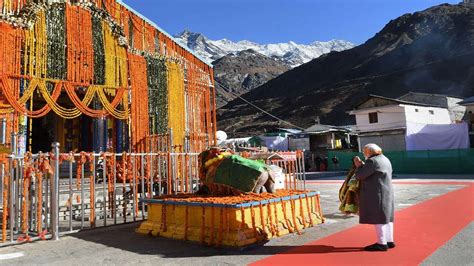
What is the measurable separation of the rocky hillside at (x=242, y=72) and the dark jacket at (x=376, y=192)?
116 metres

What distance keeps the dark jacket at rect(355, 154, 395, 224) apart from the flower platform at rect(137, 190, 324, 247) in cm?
160

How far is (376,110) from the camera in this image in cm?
3591

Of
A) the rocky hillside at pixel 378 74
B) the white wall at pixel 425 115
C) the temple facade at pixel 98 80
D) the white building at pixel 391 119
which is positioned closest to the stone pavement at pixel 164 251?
the temple facade at pixel 98 80

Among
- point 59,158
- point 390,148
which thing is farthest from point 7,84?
point 390,148

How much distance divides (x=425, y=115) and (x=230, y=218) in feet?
117

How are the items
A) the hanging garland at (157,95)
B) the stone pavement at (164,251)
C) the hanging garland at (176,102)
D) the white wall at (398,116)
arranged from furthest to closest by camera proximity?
the white wall at (398,116) < the hanging garland at (176,102) < the hanging garland at (157,95) < the stone pavement at (164,251)

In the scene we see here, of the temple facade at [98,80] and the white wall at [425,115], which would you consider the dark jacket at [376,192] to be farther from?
the white wall at [425,115]

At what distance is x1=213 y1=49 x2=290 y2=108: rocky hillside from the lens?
441 feet

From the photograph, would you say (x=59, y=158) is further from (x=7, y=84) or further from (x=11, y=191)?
(x=7, y=84)

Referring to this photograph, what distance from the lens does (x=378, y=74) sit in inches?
3723

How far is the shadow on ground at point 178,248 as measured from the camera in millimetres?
5719

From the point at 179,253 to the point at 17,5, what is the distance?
909 cm

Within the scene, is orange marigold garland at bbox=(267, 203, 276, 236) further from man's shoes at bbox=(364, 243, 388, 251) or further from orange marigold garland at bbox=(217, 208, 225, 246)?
man's shoes at bbox=(364, 243, 388, 251)

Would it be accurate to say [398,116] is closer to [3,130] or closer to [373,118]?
[373,118]
